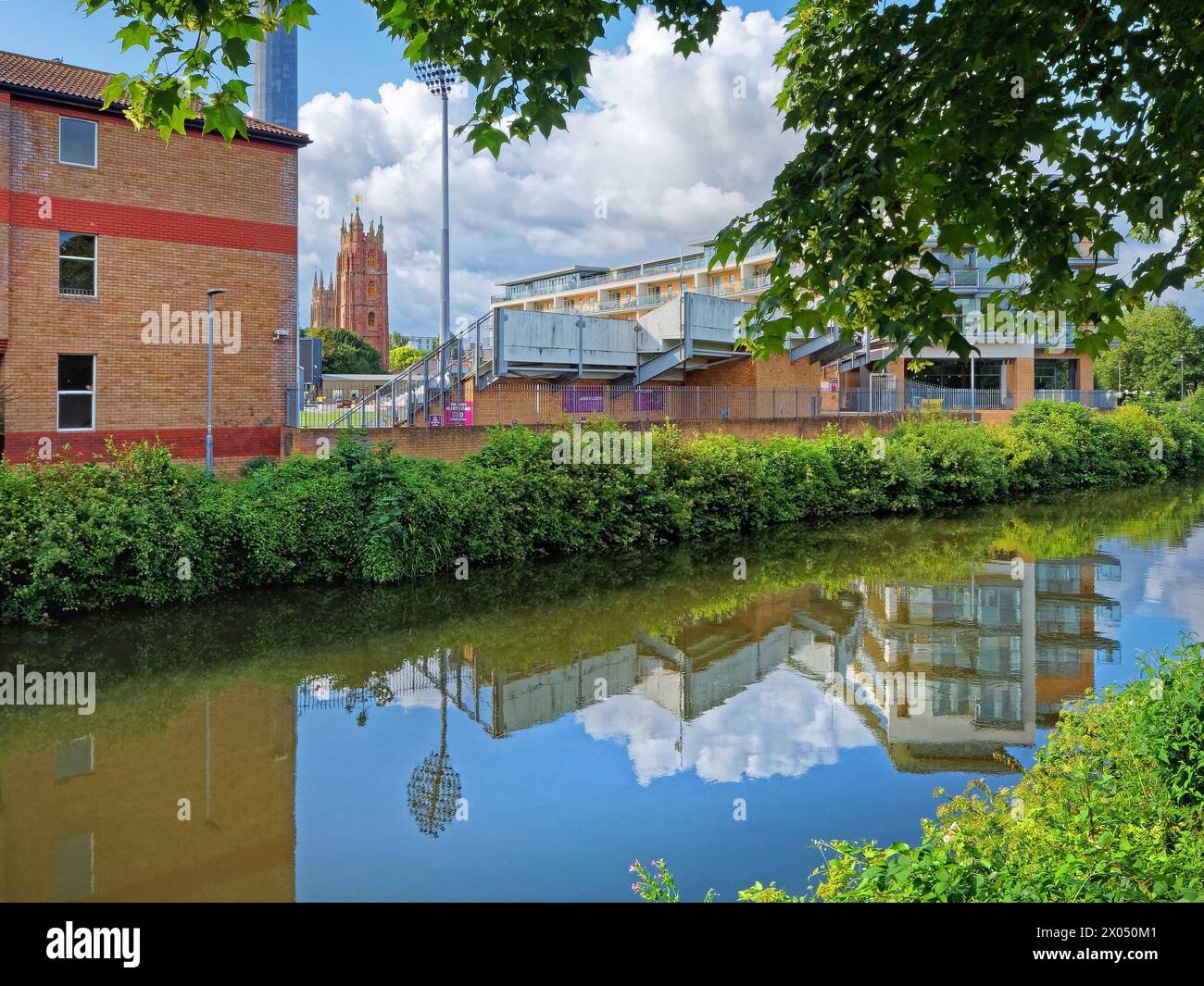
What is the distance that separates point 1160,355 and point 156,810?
88.5 m

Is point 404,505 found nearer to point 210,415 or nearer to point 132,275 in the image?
point 210,415

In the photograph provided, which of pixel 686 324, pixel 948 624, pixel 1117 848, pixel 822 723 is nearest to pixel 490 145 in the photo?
pixel 1117 848

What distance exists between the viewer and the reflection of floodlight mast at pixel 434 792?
7188mm

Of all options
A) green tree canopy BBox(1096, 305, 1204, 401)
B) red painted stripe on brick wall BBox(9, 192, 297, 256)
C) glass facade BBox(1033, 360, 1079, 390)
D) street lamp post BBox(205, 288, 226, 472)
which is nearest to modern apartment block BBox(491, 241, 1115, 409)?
glass facade BBox(1033, 360, 1079, 390)

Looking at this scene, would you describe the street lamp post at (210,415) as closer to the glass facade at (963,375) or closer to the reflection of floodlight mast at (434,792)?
the reflection of floodlight mast at (434,792)

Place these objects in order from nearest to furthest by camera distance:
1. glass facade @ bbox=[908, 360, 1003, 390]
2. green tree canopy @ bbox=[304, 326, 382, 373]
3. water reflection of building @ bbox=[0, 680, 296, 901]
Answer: water reflection of building @ bbox=[0, 680, 296, 901] < glass facade @ bbox=[908, 360, 1003, 390] < green tree canopy @ bbox=[304, 326, 382, 373]

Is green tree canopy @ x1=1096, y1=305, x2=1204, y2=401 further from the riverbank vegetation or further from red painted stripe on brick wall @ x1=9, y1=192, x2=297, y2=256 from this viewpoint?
the riverbank vegetation

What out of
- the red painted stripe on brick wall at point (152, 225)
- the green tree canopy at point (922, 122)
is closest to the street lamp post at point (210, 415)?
the red painted stripe on brick wall at point (152, 225)

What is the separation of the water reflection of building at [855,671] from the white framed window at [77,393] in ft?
47.7

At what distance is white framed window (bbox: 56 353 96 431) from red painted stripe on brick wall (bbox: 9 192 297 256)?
3.08 m

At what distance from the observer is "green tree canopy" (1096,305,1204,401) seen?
77.4 metres

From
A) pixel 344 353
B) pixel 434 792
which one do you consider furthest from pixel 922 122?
pixel 344 353

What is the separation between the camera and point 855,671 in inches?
464
